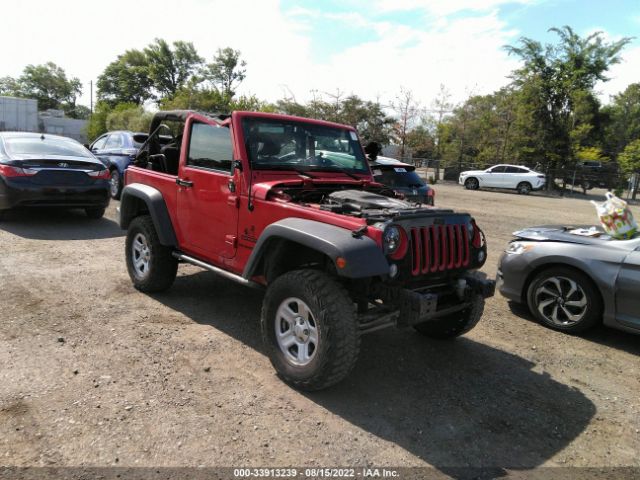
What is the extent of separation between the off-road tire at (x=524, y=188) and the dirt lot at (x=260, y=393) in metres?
21.7

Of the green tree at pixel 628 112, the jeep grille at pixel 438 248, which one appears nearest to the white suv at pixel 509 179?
the jeep grille at pixel 438 248

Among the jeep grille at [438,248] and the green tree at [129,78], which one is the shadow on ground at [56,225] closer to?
the jeep grille at [438,248]

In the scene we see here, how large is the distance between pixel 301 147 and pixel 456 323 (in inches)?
86.4

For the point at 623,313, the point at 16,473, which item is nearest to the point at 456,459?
the point at 16,473

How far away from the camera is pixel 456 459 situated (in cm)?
291

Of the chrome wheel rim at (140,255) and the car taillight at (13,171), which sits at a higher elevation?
the car taillight at (13,171)

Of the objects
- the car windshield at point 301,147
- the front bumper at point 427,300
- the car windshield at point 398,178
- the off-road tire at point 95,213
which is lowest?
the off-road tire at point 95,213

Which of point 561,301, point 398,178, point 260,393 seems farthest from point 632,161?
point 260,393

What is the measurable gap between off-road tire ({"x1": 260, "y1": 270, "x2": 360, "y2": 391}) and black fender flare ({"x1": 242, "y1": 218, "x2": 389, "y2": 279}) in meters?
0.21

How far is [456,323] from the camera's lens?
171 inches

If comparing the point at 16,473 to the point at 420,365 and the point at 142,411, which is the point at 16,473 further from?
the point at 420,365

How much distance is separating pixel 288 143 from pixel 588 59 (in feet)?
107

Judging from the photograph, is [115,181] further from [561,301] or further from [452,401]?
[452,401]

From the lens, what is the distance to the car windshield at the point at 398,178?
888 cm
